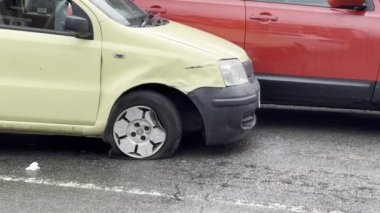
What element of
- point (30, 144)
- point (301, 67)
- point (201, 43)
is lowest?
point (30, 144)

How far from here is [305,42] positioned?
20.1ft

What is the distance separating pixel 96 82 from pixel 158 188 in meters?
1.11

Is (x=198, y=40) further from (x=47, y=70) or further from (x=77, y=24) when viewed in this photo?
(x=47, y=70)

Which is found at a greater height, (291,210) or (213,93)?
(213,93)

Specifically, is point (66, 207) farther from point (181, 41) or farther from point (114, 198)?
point (181, 41)

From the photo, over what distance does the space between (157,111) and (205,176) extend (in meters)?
0.71

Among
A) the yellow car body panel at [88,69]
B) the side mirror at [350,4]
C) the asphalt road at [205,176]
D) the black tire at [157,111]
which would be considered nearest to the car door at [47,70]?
the yellow car body panel at [88,69]

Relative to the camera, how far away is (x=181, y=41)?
A: 17.2 feet

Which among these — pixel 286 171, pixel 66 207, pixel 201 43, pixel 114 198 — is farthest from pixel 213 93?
pixel 66 207

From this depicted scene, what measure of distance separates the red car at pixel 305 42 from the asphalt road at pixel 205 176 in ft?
1.66

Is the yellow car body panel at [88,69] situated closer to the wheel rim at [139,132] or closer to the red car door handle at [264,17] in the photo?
the wheel rim at [139,132]

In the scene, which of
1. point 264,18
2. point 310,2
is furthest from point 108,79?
point 310,2

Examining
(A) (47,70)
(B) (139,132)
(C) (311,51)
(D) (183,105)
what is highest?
(A) (47,70)

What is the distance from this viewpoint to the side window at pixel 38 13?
5.23 m
